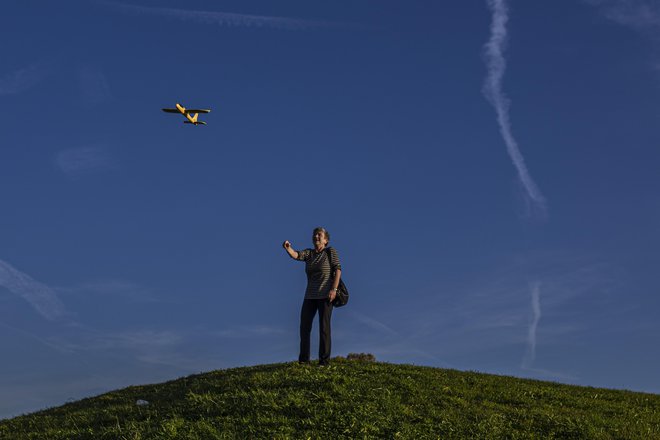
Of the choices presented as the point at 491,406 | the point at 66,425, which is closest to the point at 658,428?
the point at 491,406

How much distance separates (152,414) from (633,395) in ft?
47.1

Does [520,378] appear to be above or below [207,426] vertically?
above

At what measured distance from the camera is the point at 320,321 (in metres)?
19.5

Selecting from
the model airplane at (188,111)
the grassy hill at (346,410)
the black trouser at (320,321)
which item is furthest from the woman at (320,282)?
the model airplane at (188,111)

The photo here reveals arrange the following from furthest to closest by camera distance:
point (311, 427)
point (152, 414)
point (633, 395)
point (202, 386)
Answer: point (633, 395)
point (202, 386)
point (152, 414)
point (311, 427)

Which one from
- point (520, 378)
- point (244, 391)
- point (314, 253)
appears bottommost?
point (244, 391)

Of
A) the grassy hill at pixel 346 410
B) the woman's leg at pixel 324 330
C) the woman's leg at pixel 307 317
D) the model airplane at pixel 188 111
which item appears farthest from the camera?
the model airplane at pixel 188 111

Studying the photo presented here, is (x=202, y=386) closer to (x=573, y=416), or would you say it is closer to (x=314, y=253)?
(x=314, y=253)

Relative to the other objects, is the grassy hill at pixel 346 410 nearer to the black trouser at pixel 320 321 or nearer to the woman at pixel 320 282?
the black trouser at pixel 320 321

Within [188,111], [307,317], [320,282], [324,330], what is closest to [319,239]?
[320,282]

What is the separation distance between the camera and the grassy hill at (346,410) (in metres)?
14.7

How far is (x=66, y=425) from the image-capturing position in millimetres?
17578

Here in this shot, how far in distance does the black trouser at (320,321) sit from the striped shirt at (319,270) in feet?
0.73

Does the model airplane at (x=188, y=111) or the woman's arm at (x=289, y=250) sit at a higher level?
the model airplane at (x=188, y=111)
